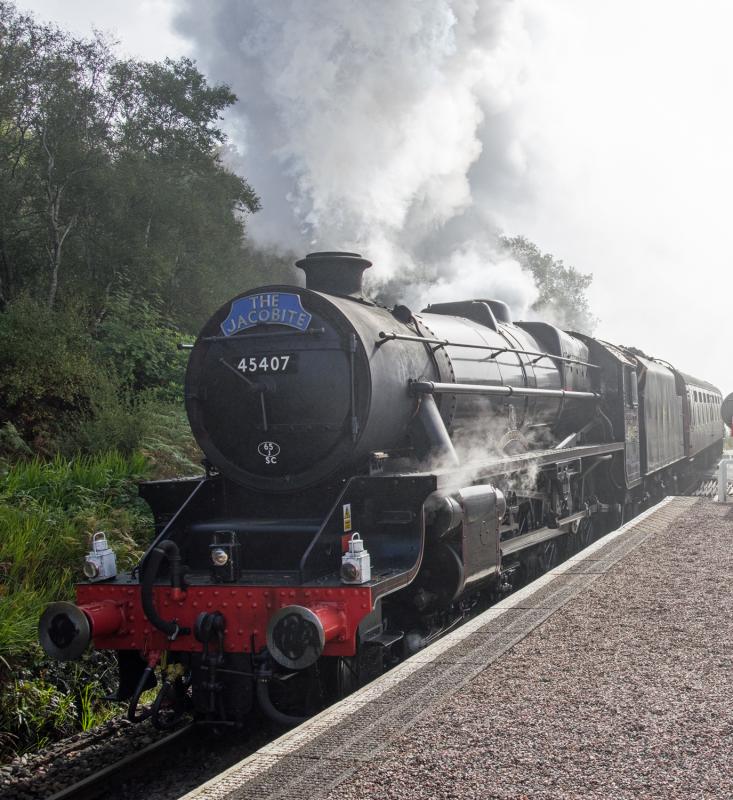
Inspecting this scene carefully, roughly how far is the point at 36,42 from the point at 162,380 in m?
8.46

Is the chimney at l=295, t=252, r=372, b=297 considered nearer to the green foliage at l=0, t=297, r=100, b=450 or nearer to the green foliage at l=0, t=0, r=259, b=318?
the green foliage at l=0, t=297, r=100, b=450

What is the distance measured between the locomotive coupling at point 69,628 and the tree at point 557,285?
49993 mm

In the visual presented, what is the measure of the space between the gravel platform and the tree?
161ft

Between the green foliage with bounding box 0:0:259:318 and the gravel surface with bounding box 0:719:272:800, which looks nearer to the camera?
the gravel surface with bounding box 0:719:272:800

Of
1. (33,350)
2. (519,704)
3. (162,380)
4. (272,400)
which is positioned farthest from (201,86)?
(519,704)

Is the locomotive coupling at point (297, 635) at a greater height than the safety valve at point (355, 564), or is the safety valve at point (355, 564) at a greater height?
the safety valve at point (355, 564)

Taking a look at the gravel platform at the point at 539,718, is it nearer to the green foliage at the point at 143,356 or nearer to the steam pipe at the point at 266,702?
the steam pipe at the point at 266,702

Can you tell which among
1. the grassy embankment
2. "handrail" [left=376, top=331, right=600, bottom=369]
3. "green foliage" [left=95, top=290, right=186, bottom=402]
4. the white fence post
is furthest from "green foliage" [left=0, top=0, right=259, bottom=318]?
the white fence post

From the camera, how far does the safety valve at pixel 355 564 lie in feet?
15.3

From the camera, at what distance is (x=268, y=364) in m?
5.56

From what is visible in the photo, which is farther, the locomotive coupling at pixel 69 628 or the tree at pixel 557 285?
the tree at pixel 557 285

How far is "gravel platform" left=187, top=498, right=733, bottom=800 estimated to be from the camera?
319cm

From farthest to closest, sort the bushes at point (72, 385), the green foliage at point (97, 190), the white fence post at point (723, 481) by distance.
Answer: the green foliage at point (97, 190)
the white fence post at point (723, 481)
the bushes at point (72, 385)

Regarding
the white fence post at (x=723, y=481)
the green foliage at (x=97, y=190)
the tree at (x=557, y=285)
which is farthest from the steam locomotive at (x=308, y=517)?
the tree at (x=557, y=285)
